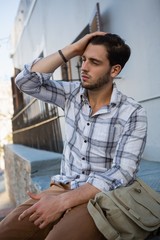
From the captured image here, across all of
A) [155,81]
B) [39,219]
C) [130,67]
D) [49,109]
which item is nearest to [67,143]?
[39,219]

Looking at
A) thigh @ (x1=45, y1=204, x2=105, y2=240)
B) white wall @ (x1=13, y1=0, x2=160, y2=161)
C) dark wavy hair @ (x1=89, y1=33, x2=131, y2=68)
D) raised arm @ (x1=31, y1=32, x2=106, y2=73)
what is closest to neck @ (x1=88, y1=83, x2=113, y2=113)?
dark wavy hair @ (x1=89, y1=33, x2=131, y2=68)

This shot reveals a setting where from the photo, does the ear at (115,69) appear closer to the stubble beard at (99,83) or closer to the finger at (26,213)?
the stubble beard at (99,83)

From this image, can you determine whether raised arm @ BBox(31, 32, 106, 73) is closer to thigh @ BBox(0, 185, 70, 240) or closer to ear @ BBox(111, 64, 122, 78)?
ear @ BBox(111, 64, 122, 78)

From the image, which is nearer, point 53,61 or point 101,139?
point 101,139

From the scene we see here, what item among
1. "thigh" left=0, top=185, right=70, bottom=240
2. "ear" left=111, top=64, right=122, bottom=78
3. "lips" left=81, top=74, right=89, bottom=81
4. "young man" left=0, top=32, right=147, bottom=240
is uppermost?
"ear" left=111, top=64, right=122, bottom=78

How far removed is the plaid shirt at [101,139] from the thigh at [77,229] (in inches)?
8.0

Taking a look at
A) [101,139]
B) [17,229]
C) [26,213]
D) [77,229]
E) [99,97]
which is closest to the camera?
[77,229]

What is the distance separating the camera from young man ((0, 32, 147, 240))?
61.9 inches

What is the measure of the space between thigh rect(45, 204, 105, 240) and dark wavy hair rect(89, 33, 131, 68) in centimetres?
91

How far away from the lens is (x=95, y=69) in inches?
76.7

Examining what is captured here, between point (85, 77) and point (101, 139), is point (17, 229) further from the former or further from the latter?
point (85, 77)

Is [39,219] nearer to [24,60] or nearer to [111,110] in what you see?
[111,110]

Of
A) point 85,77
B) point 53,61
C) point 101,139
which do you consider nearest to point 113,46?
point 85,77

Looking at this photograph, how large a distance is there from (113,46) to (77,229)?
41.0 inches
